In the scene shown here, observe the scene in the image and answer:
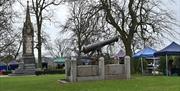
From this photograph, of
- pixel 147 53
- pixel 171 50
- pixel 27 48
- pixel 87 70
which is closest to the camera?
pixel 87 70

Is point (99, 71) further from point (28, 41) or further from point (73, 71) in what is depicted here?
point (28, 41)

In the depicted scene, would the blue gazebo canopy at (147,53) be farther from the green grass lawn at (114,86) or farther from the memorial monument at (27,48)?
the memorial monument at (27,48)

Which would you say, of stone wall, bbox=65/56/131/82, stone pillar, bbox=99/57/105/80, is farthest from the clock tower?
stone pillar, bbox=99/57/105/80

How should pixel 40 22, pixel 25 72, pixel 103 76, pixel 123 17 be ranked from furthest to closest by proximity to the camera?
pixel 40 22, pixel 25 72, pixel 123 17, pixel 103 76

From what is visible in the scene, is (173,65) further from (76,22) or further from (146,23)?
(76,22)

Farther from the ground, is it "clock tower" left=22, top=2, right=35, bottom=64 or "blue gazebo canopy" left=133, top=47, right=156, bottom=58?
"clock tower" left=22, top=2, right=35, bottom=64

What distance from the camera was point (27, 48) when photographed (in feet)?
214

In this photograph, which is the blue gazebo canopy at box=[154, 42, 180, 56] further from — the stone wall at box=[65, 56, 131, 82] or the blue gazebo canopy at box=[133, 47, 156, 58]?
Answer: the stone wall at box=[65, 56, 131, 82]

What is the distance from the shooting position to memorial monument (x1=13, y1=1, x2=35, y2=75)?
62.8m

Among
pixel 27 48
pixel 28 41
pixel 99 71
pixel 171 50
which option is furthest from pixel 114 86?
pixel 27 48

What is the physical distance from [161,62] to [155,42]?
313cm

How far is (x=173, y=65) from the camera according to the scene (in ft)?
129

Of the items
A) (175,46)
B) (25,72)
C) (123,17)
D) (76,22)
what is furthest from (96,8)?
(76,22)

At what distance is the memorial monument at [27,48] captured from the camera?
62.8 m
